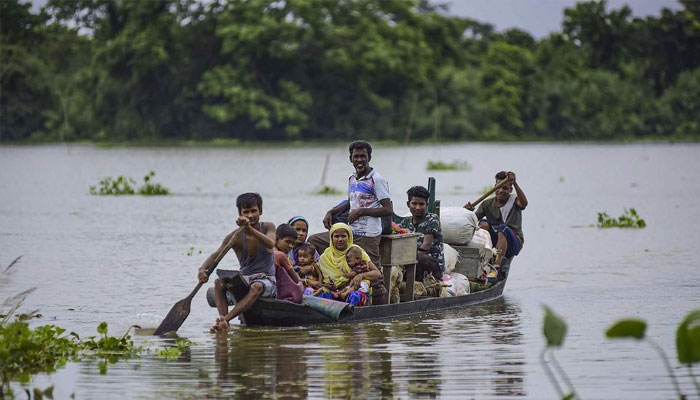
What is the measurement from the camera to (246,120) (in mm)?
66875

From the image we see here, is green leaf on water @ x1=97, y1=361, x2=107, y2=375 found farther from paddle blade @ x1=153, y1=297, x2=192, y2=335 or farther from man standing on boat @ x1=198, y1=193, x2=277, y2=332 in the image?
paddle blade @ x1=153, y1=297, x2=192, y2=335

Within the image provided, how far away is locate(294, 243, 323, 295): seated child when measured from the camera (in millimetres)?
10984

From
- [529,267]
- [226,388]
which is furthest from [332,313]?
[529,267]

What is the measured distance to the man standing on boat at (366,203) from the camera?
11.0 metres

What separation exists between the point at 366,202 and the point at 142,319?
2174 millimetres

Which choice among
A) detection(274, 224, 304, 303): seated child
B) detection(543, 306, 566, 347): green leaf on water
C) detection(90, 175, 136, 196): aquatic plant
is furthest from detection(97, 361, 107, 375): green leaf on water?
detection(90, 175, 136, 196): aquatic plant

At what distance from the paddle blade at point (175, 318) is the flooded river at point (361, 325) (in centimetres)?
18

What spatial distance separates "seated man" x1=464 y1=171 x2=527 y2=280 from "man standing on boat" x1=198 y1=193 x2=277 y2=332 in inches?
Result: 145

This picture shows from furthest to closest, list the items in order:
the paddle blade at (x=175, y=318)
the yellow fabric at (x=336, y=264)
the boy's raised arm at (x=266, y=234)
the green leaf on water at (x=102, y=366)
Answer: the yellow fabric at (x=336, y=264), the paddle blade at (x=175, y=318), the boy's raised arm at (x=266, y=234), the green leaf on water at (x=102, y=366)

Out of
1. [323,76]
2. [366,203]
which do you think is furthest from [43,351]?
[323,76]

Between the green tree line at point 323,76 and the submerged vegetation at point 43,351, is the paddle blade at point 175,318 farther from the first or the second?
the green tree line at point 323,76

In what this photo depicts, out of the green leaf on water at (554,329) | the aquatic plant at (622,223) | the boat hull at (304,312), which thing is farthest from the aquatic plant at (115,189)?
the green leaf on water at (554,329)

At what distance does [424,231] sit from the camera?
11797mm

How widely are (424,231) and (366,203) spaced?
0.90 metres
